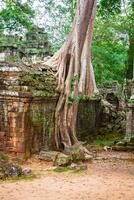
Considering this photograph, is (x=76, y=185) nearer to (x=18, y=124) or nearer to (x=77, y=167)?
(x=77, y=167)

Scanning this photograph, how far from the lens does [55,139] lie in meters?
12.7

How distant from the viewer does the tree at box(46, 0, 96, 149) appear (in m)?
12.9

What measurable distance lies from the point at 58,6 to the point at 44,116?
11.8 m

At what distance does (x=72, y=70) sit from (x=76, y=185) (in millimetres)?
5049

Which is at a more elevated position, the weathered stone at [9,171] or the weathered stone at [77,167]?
the weathered stone at [9,171]

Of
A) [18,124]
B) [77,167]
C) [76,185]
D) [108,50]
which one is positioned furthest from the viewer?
[108,50]

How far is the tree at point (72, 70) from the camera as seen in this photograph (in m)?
12.9

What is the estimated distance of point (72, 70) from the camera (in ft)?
44.4

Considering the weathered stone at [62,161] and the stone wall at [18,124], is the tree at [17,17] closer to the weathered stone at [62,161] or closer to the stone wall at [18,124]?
the stone wall at [18,124]

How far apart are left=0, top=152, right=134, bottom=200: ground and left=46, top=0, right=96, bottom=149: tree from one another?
1.66 metres

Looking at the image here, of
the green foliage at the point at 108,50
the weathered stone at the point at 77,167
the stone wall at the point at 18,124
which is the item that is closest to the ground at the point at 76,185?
the weathered stone at the point at 77,167

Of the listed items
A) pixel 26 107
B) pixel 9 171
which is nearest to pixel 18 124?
pixel 26 107

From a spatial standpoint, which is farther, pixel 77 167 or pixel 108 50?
pixel 108 50

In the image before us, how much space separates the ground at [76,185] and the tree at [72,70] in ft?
5.46
